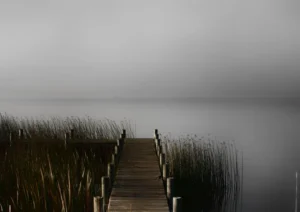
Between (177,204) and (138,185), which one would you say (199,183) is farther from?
(177,204)

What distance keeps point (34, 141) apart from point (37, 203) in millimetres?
6311

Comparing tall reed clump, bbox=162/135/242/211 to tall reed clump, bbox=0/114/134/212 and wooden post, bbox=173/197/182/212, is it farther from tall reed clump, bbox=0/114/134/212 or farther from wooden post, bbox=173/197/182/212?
wooden post, bbox=173/197/182/212

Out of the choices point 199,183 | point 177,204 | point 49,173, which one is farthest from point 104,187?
point 199,183

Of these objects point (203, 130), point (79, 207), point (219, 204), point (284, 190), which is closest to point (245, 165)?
point (284, 190)

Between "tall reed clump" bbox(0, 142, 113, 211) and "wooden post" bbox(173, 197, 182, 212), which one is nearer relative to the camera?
"tall reed clump" bbox(0, 142, 113, 211)

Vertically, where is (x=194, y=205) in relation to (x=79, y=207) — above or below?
below

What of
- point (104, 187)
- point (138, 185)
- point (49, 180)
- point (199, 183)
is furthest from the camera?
point (199, 183)

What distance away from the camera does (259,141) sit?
1009 inches

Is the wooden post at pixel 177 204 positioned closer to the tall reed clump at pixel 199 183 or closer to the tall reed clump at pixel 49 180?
the tall reed clump at pixel 49 180

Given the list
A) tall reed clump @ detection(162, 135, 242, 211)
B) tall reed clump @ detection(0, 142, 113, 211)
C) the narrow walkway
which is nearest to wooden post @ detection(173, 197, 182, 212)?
the narrow walkway

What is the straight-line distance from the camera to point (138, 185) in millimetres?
7719

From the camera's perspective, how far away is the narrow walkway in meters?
6.52

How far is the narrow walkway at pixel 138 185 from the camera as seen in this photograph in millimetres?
6520

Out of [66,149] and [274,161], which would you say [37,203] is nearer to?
[66,149]
